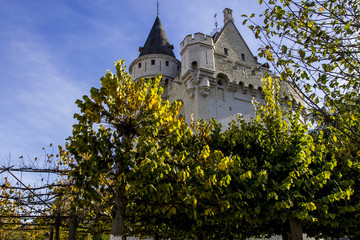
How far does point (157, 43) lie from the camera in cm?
2816

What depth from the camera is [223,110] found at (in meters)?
20.8

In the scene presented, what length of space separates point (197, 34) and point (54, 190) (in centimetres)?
1525

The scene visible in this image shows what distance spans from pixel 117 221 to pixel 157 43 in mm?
22961

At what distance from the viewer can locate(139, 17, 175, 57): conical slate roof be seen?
27.4 metres

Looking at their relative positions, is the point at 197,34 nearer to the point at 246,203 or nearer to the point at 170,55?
the point at 170,55

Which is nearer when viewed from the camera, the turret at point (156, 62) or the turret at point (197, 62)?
the turret at point (197, 62)

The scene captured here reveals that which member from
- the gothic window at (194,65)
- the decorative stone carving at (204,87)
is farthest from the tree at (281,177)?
the gothic window at (194,65)

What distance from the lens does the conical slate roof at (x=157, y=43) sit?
27.4m

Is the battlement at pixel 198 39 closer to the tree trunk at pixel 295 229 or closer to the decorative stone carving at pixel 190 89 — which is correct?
the decorative stone carving at pixel 190 89

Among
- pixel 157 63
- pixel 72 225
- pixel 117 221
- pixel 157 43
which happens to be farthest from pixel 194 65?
pixel 117 221

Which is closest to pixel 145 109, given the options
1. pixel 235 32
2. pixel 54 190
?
pixel 54 190

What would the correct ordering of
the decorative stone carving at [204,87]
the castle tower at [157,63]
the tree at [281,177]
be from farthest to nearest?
the castle tower at [157,63]
the decorative stone carving at [204,87]
the tree at [281,177]

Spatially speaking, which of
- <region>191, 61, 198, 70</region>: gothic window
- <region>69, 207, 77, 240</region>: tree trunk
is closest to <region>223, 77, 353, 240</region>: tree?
<region>69, 207, 77, 240</region>: tree trunk

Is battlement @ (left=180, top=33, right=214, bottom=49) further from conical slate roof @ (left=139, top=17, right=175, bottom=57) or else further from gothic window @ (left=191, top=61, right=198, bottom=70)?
conical slate roof @ (left=139, top=17, right=175, bottom=57)
